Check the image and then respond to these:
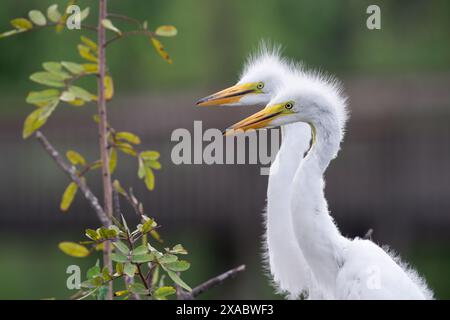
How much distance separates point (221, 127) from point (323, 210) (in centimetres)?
398

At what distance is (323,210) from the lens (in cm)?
186

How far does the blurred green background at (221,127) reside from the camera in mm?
6164

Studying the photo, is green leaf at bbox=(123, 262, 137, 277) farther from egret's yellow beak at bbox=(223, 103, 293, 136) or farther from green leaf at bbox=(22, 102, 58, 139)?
egret's yellow beak at bbox=(223, 103, 293, 136)

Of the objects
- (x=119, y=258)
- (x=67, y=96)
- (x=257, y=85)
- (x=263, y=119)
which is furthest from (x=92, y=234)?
(x=257, y=85)

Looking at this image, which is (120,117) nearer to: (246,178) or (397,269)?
(246,178)

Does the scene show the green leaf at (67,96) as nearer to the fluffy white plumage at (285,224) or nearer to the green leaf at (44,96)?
the green leaf at (44,96)

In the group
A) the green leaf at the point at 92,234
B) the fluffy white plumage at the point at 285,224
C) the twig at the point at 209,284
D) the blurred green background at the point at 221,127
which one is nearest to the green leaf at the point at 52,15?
the green leaf at the point at 92,234
